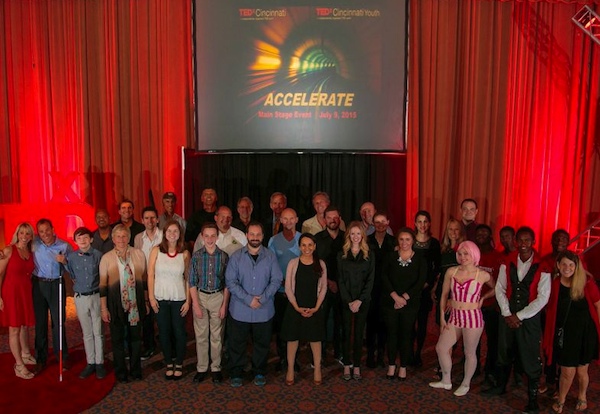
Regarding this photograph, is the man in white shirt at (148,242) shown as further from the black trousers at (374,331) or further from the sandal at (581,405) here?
the sandal at (581,405)

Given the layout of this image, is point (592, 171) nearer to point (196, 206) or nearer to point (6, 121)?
A: point (196, 206)

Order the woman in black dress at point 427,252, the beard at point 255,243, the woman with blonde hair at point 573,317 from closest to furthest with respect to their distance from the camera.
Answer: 1. the woman with blonde hair at point 573,317
2. the beard at point 255,243
3. the woman in black dress at point 427,252

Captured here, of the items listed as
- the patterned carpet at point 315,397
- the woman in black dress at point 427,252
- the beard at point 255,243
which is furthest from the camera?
the woman in black dress at point 427,252

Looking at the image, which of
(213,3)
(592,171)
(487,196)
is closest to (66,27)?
(213,3)

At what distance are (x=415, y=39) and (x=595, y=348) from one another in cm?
430

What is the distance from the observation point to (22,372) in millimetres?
4289

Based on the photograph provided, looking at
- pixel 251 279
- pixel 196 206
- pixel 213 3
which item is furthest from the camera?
pixel 196 206

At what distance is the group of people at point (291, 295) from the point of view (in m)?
3.90

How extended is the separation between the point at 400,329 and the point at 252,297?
122 centimetres

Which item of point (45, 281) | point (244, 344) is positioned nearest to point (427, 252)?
point (244, 344)

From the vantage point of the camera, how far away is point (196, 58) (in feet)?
21.5

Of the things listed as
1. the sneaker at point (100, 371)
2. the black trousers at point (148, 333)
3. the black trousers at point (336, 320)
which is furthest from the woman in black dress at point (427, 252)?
the sneaker at point (100, 371)

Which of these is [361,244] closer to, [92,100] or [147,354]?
[147,354]

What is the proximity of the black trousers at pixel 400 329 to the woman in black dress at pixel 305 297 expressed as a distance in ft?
1.77
